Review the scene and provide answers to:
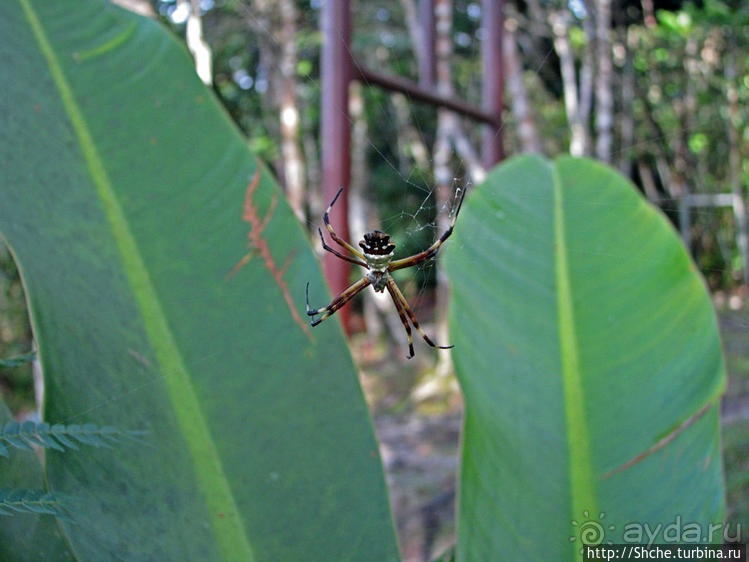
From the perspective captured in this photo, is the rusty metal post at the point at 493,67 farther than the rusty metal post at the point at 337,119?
Yes

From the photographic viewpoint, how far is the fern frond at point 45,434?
644 mm

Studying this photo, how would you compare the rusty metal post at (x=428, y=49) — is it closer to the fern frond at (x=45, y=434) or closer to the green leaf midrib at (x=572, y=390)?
the green leaf midrib at (x=572, y=390)

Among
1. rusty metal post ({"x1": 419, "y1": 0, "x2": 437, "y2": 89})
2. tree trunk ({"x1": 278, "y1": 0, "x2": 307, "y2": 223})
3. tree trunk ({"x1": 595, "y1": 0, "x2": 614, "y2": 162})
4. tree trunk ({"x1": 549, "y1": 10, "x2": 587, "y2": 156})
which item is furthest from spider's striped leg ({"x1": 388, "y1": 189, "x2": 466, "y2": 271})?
tree trunk ({"x1": 549, "y1": 10, "x2": 587, "y2": 156})

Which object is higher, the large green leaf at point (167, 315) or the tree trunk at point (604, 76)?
the large green leaf at point (167, 315)

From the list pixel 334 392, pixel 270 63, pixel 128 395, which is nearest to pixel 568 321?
pixel 334 392

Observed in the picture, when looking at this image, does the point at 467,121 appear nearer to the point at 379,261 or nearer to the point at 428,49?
the point at 428,49

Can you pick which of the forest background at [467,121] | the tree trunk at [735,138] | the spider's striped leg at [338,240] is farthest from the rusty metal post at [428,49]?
the tree trunk at [735,138]

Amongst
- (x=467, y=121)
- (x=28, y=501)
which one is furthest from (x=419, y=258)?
(x=467, y=121)

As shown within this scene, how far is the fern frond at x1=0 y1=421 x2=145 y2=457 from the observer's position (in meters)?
0.64

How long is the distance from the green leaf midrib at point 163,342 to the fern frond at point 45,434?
127mm

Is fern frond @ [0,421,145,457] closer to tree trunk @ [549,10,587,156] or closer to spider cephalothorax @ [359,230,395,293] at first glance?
spider cephalothorax @ [359,230,395,293]

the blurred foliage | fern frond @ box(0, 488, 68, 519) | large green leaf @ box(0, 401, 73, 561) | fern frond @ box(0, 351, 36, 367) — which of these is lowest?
the blurred foliage

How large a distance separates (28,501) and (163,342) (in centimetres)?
26

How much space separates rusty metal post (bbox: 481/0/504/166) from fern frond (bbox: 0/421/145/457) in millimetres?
2515
